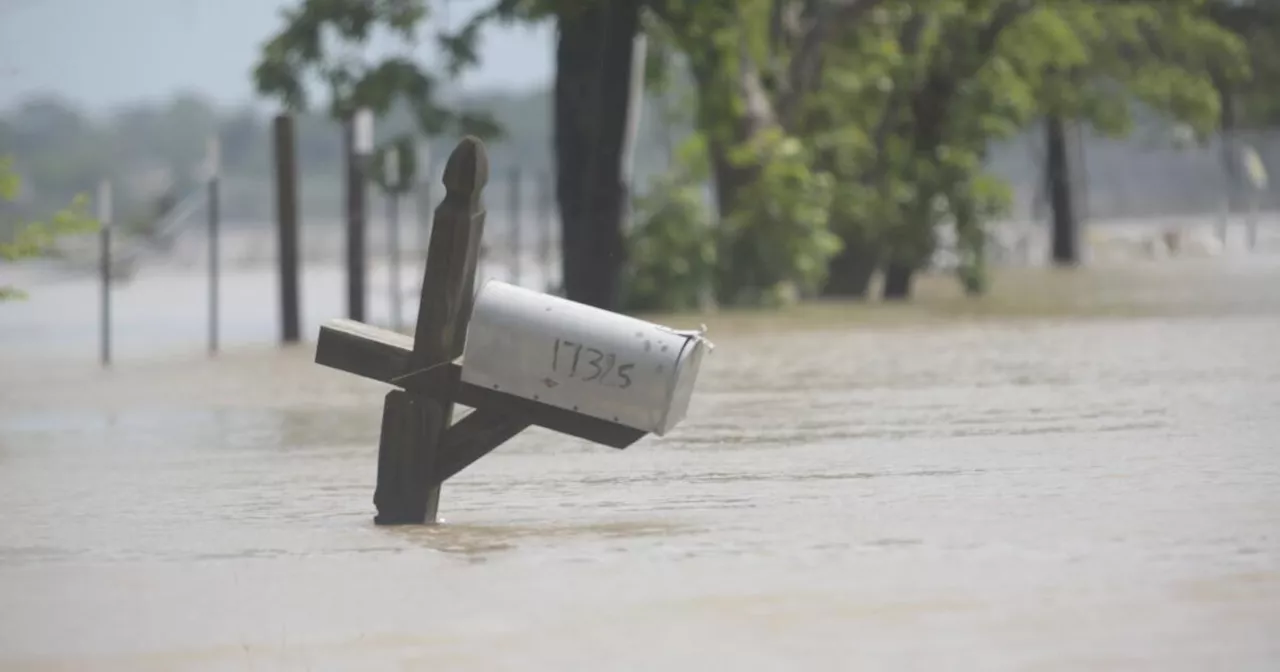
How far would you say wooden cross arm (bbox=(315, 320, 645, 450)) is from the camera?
9680mm

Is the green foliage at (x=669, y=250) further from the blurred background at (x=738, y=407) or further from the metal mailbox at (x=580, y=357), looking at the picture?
the metal mailbox at (x=580, y=357)

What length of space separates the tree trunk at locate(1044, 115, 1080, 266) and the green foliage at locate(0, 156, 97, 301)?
43719 millimetres

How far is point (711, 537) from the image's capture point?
968cm

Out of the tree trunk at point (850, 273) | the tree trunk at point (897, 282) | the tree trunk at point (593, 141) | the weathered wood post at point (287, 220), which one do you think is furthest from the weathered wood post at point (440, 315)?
the tree trunk at point (897, 282)

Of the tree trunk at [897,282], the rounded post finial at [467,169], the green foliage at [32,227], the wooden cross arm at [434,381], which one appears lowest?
the tree trunk at [897,282]

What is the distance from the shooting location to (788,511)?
1047 cm

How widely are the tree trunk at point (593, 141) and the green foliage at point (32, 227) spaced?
1193cm

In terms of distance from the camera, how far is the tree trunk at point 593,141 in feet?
95.2

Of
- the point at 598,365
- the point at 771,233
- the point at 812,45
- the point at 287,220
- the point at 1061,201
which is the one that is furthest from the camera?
the point at 1061,201

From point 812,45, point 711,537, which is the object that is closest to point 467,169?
point 711,537

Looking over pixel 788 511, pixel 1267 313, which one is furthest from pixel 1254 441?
pixel 1267 313

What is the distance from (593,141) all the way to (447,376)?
2006 centimetres

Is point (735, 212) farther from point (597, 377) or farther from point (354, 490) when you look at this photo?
point (597, 377)

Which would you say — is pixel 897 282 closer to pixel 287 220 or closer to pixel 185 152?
pixel 287 220
